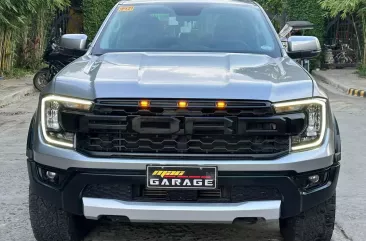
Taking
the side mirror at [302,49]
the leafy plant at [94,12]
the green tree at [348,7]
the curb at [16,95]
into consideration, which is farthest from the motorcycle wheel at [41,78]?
the side mirror at [302,49]

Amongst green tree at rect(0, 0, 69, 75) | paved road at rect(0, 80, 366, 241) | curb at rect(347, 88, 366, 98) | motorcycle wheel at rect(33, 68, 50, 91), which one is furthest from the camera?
green tree at rect(0, 0, 69, 75)

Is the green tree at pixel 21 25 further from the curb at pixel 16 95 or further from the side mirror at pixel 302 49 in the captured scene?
the side mirror at pixel 302 49

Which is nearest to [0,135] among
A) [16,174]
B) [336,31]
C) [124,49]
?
[16,174]

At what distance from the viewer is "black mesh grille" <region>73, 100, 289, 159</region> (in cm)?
369

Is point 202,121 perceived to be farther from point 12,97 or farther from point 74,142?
point 12,97

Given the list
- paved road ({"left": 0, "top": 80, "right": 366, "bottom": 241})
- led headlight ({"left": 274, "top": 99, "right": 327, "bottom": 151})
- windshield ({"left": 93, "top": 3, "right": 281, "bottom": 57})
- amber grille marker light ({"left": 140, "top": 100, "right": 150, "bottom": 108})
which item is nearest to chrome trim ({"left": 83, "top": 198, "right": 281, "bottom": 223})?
led headlight ({"left": 274, "top": 99, "right": 327, "bottom": 151})

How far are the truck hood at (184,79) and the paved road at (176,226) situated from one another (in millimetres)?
1223

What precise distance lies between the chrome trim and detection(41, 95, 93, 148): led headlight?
0.42 m

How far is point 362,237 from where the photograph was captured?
15.4 ft

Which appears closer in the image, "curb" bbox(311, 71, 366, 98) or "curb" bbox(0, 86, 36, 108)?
"curb" bbox(0, 86, 36, 108)

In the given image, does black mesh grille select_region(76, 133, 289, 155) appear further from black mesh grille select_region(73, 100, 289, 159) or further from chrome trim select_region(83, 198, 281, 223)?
chrome trim select_region(83, 198, 281, 223)

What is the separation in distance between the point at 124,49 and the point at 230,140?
1563 millimetres

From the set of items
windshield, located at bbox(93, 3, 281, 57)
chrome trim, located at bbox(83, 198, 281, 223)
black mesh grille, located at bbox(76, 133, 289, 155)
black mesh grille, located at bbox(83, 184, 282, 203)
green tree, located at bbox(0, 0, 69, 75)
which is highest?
windshield, located at bbox(93, 3, 281, 57)

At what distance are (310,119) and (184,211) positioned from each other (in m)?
0.91
